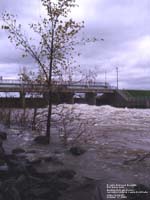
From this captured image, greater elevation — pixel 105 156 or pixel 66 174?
pixel 66 174

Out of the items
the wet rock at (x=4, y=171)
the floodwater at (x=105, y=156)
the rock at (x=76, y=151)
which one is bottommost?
the floodwater at (x=105, y=156)

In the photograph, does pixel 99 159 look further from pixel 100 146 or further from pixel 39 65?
pixel 39 65

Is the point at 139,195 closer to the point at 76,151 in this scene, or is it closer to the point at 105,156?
the point at 105,156

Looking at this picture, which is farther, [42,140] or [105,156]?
[42,140]

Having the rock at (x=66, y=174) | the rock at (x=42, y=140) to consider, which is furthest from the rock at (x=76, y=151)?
the rock at (x=66, y=174)

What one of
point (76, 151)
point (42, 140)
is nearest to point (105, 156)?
point (76, 151)

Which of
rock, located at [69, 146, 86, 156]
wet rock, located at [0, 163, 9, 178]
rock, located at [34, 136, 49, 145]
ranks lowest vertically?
rock, located at [69, 146, 86, 156]

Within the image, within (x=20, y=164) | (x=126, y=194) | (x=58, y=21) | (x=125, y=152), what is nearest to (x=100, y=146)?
(x=125, y=152)

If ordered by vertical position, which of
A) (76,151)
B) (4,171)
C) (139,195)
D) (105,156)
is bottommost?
(105,156)

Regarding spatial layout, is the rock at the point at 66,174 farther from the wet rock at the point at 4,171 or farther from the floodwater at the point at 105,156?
the wet rock at the point at 4,171

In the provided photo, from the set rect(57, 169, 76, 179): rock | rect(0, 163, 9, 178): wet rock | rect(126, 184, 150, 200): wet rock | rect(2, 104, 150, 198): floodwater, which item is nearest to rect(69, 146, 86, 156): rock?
rect(2, 104, 150, 198): floodwater

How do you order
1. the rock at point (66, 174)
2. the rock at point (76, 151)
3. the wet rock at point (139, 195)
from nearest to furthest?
the wet rock at point (139, 195), the rock at point (66, 174), the rock at point (76, 151)

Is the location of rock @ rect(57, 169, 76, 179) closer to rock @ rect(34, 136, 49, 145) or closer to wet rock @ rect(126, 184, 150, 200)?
wet rock @ rect(126, 184, 150, 200)

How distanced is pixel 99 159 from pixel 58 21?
6.40 meters
